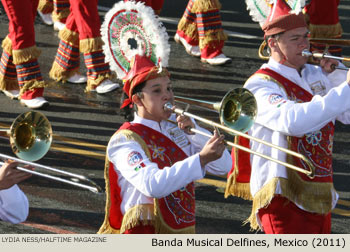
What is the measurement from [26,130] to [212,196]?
2850 millimetres

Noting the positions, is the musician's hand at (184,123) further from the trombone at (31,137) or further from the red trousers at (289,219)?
the red trousers at (289,219)

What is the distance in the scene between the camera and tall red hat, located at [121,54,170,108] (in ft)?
17.0

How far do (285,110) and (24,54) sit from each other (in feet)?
13.2

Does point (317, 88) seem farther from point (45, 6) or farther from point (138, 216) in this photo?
point (45, 6)

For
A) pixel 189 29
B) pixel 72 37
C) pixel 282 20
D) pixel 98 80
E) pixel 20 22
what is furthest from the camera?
pixel 189 29

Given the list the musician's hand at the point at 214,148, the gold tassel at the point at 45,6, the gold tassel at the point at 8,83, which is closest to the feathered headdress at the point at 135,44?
the musician's hand at the point at 214,148

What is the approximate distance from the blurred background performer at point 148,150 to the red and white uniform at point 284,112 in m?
0.38

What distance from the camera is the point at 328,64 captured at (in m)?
5.82

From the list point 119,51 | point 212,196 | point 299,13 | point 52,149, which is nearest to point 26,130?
point 119,51

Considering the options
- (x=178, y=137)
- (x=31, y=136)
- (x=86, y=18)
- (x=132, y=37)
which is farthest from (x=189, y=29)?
(x=31, y=136)

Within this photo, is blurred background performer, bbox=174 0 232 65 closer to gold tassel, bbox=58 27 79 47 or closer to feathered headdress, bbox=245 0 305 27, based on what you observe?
gold tassel, bbox=58 27 79 47

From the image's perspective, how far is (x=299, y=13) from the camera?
5758mm

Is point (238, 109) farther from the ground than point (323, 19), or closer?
farther from the ground

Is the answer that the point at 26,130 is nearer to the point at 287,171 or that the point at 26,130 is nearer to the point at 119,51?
the point at 119,51
